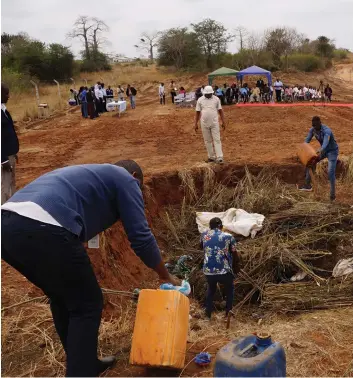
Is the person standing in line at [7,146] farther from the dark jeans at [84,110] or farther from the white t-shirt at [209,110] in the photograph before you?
the dark jeans at [84,110]

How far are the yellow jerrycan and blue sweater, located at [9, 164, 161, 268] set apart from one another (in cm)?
55

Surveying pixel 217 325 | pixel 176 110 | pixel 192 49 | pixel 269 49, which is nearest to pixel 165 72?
pixel 192 49

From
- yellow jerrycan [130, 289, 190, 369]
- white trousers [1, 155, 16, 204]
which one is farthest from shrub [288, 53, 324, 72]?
yellow jerrycan [130, 289, 190, 369]

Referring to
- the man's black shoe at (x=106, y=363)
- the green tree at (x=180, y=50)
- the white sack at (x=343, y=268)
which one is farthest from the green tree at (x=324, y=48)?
the man's black shoe at (x=106, y=363)

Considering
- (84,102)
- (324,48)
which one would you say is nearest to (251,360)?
(84,102)

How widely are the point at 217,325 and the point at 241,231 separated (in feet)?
6.38

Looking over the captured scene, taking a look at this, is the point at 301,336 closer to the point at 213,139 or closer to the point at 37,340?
the point at 37,340

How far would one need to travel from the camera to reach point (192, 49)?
44312 millimetres

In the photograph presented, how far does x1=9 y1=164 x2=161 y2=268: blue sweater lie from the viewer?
2.83m

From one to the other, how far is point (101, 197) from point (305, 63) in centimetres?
4096

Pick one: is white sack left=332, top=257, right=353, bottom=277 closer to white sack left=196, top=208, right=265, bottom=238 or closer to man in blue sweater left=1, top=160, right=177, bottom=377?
white sack left=196, top=208, right=265, bottom=238

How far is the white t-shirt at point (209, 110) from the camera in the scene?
9.54 meters

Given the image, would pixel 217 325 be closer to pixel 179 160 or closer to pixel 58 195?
pixel 58 195

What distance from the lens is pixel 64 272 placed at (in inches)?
107
